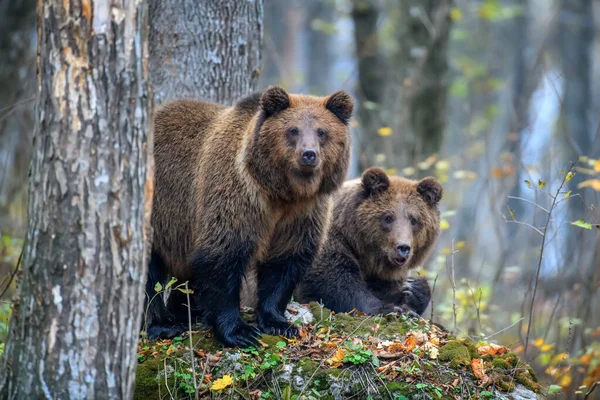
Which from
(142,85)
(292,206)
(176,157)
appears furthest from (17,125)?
(142,85)

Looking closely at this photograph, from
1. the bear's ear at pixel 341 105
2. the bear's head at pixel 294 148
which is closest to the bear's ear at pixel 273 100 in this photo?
the bear's head at pixel 294 148

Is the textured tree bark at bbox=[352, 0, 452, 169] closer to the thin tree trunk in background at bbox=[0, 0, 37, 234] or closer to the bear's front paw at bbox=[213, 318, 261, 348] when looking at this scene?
the thin tree trunk in background at bbox=[0, 0, 37, 234]

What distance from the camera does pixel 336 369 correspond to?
5492 mm

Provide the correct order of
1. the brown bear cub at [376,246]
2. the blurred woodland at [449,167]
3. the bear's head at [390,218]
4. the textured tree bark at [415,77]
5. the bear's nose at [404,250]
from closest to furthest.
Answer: the bear's nose at [404,250], the brown bear cub at [376,246], the bear's head at [390,218], the blurred woodland at [449,167], the textured tree bark at [415,77]

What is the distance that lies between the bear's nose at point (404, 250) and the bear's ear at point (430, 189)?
75 centimetres

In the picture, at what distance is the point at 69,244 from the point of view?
409 cm

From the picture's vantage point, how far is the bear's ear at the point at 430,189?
761 cm

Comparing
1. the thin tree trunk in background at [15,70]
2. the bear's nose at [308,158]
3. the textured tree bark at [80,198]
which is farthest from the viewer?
the thin tree trunk in background at [15,70]

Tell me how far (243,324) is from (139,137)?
2.27m

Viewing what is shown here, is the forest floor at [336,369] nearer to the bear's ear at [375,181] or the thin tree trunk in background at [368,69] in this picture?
the bear's ear at [375,181]

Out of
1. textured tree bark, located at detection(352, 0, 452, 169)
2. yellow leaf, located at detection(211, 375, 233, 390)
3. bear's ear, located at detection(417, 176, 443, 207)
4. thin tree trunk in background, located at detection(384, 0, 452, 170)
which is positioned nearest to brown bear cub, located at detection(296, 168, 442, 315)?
bear's ear, located at detection(417, 176, 443, 207)

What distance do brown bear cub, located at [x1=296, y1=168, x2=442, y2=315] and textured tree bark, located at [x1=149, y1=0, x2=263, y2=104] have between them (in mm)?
1895

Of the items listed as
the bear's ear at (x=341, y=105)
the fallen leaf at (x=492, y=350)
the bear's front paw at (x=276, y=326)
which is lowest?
the fallen leaf at (x=492, y=350)

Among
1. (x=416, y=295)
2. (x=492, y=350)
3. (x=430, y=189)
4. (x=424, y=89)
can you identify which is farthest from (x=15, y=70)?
(x=492, y=350)
